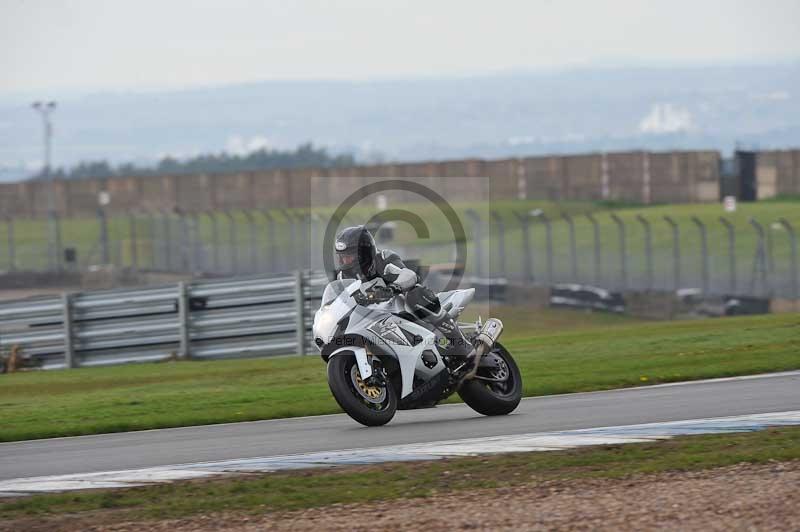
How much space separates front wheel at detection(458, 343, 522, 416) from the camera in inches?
493

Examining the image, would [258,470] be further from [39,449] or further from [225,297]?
[225,297]

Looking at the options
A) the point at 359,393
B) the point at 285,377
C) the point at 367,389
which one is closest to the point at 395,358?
the point at 367,389

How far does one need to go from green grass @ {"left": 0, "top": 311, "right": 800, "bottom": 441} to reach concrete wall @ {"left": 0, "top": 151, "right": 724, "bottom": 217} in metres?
55.7

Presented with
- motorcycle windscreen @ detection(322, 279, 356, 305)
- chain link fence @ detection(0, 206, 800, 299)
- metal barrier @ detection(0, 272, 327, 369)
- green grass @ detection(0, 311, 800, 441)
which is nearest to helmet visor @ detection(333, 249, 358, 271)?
motorcycle windscreen @ detection(322, 279, 356, 305)

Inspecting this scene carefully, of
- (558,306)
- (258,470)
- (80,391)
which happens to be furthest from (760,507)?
(558,306)

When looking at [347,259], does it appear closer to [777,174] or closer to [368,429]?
[368,429]

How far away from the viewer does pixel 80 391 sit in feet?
A: 60.0

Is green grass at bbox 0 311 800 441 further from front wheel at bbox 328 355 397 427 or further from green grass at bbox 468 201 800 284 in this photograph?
green grass at bbox 468 201 800 284

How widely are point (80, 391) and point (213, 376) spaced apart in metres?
1.82

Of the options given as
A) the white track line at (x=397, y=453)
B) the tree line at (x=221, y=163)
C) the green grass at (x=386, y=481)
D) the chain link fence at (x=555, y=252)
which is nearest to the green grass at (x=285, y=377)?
the white track line at (x=397, y=453)

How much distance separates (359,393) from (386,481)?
2.12 meters

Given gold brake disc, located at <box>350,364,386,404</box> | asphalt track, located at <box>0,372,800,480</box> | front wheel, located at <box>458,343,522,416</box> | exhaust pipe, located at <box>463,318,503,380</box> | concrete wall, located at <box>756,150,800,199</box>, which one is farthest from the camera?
concrete wall, located at <box>756,150,800,199</box>

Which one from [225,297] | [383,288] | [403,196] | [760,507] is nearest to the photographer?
[760,507]

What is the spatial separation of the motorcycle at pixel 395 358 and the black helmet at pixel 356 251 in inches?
4.3
